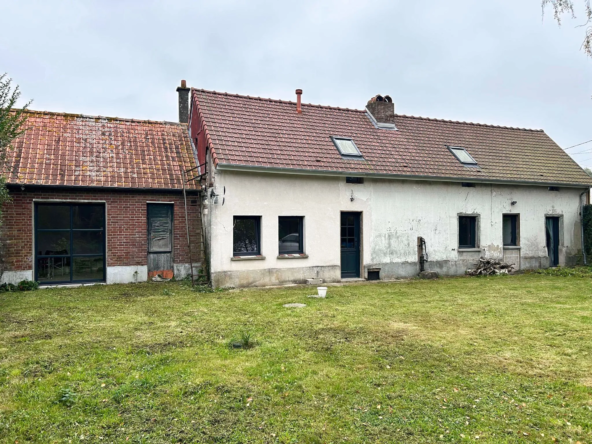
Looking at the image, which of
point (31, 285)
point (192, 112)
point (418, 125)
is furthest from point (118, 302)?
point (418, 125)

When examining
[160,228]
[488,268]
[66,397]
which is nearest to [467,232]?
[488,268]

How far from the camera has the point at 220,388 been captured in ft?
14.8

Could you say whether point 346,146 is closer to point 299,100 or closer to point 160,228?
point 299,100

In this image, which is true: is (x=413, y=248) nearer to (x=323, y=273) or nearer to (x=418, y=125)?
(x=323, y=273)

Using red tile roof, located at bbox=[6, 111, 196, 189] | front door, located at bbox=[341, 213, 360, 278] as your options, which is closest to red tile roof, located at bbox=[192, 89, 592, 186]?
front door, located at bbox=[341, 213, 360, 278]

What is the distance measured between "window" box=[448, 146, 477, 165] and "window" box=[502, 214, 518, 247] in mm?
2557

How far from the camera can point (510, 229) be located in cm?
1609

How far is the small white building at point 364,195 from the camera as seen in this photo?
12.0 metres

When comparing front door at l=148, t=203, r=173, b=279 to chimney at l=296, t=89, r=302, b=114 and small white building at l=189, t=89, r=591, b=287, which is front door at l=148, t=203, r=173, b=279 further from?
chimney at l=296, t=89, r=302, b=114

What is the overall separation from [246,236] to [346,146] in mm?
4813

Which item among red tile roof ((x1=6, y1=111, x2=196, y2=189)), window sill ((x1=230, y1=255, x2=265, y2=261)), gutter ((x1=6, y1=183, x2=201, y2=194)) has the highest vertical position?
red tile roof ((x1=6, y1=111, x2=196, y2=189))

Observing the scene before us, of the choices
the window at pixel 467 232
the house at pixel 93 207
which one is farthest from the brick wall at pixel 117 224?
the window at pixel 467 232

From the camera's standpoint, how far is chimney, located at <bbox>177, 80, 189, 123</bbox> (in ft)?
55.8

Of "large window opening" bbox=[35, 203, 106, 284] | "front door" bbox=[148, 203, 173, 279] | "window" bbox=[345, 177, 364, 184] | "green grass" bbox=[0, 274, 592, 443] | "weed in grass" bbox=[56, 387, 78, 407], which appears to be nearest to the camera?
"green grass" bbox=[0, 274, 592, 443]
